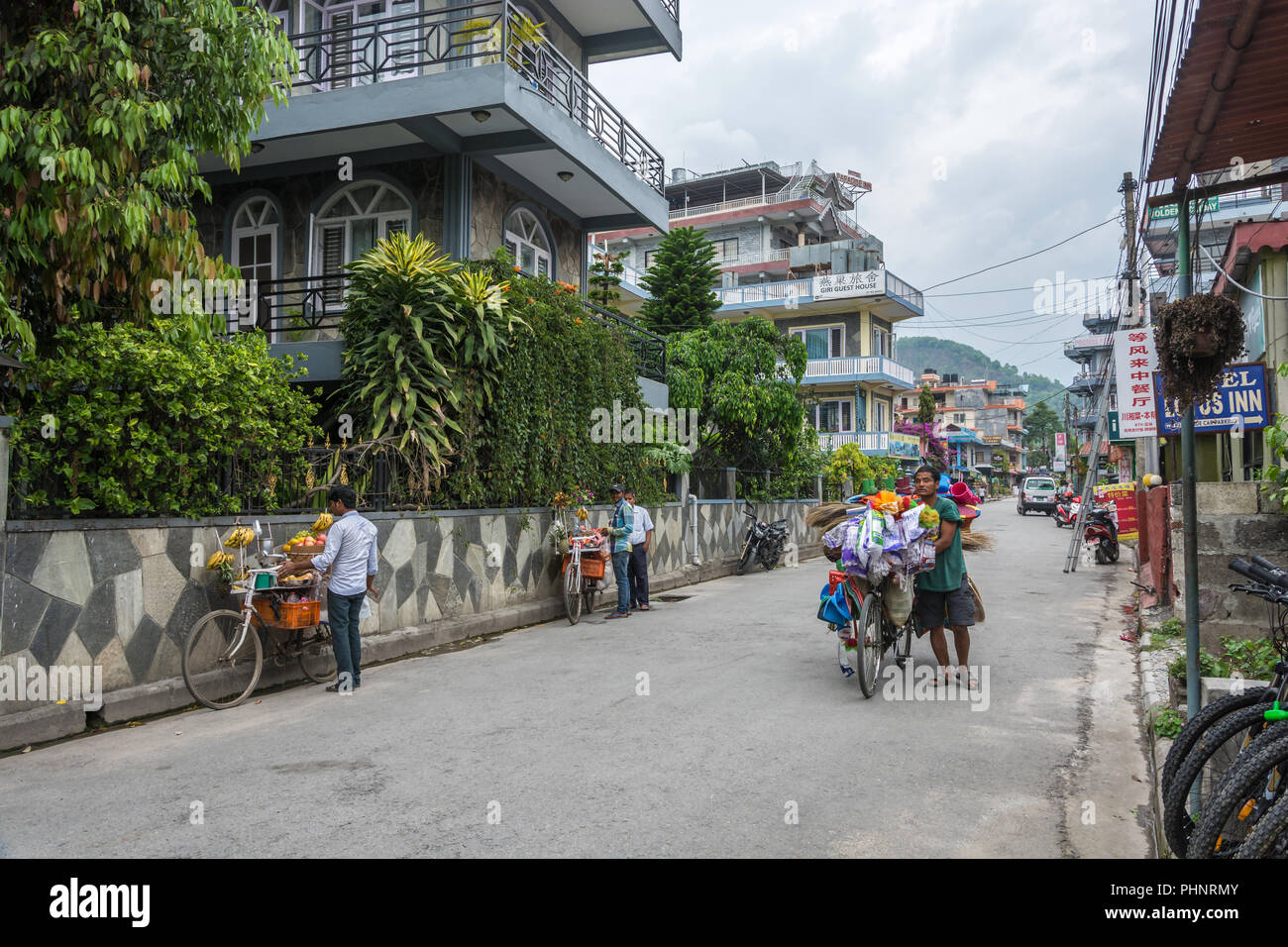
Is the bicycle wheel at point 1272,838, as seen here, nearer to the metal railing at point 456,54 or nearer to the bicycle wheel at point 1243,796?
the bicycle wheel at point 1243,796

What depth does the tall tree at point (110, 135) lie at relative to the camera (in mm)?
6539

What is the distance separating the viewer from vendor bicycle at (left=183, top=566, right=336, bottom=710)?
7.27 metres

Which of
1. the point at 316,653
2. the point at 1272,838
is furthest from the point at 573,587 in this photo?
the point at 1272,838

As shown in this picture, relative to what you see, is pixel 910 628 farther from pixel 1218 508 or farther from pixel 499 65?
pixel 499 65

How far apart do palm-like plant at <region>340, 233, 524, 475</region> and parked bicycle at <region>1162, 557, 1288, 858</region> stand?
8587mm

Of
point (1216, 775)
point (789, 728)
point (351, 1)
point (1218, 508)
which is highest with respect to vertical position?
point (351, 1)

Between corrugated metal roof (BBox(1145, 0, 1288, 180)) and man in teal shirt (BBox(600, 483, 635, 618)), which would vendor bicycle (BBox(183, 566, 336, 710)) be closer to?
man in teal shirt (BBox(600, 483, 635, 618))

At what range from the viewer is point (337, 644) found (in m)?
7.82

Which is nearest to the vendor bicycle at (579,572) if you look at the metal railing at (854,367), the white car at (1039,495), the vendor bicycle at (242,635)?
the vendor bicycle at (242,635)

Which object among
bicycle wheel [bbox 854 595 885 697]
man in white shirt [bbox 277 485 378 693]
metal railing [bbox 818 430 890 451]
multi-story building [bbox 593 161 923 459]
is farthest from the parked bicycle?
metal railing [bbox 818 430 890 451]

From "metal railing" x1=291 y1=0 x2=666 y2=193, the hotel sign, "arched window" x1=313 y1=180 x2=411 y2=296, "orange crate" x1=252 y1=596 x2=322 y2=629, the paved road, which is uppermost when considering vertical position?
the hotel sign

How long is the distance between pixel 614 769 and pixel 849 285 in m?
37.6
